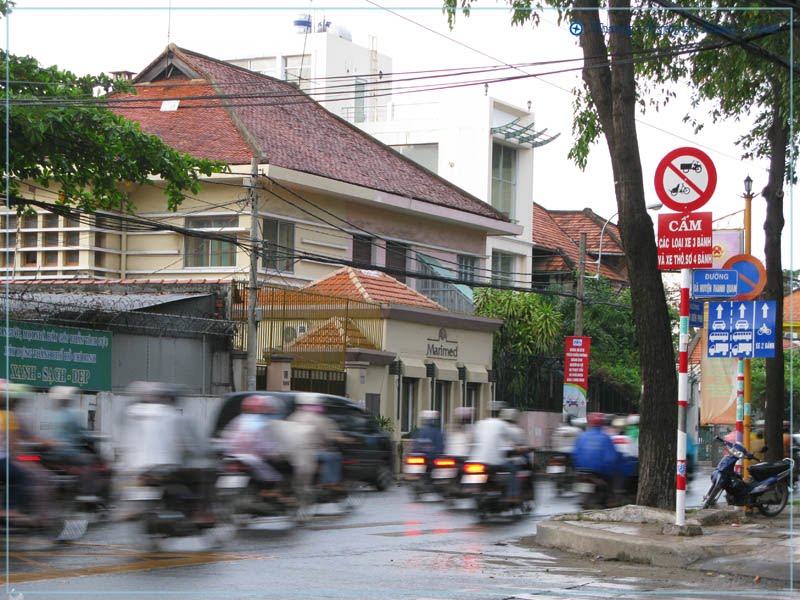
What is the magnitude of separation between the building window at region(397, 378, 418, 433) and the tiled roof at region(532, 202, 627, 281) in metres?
15.2

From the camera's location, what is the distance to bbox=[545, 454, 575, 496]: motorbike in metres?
20.4

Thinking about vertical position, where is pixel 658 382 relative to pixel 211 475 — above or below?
above

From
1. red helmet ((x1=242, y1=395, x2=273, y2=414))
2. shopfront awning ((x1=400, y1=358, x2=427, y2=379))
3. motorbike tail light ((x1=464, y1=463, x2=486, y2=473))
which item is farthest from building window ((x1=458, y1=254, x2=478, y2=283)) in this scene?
red helmet ((x1=242, y1=395, x2=273, y2=414))

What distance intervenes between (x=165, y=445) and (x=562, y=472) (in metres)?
9.93

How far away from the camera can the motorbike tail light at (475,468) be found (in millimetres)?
17641

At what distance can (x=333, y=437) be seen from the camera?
19.5m

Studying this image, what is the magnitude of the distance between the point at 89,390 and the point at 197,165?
486cm

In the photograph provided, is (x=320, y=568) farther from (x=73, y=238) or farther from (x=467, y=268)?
(x=467, y=268)

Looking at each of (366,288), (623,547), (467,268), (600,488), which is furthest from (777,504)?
(467,268)

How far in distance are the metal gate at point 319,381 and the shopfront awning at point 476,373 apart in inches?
240

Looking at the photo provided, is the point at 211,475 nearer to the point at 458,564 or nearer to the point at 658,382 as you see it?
the point at 458,564

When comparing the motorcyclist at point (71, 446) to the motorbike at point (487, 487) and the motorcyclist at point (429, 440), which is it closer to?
the motorbike at point (487, 487)

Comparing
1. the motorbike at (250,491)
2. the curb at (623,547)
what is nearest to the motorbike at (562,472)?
the motorbike at (250,491)

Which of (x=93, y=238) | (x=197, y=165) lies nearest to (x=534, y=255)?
(x=93, y=238)
